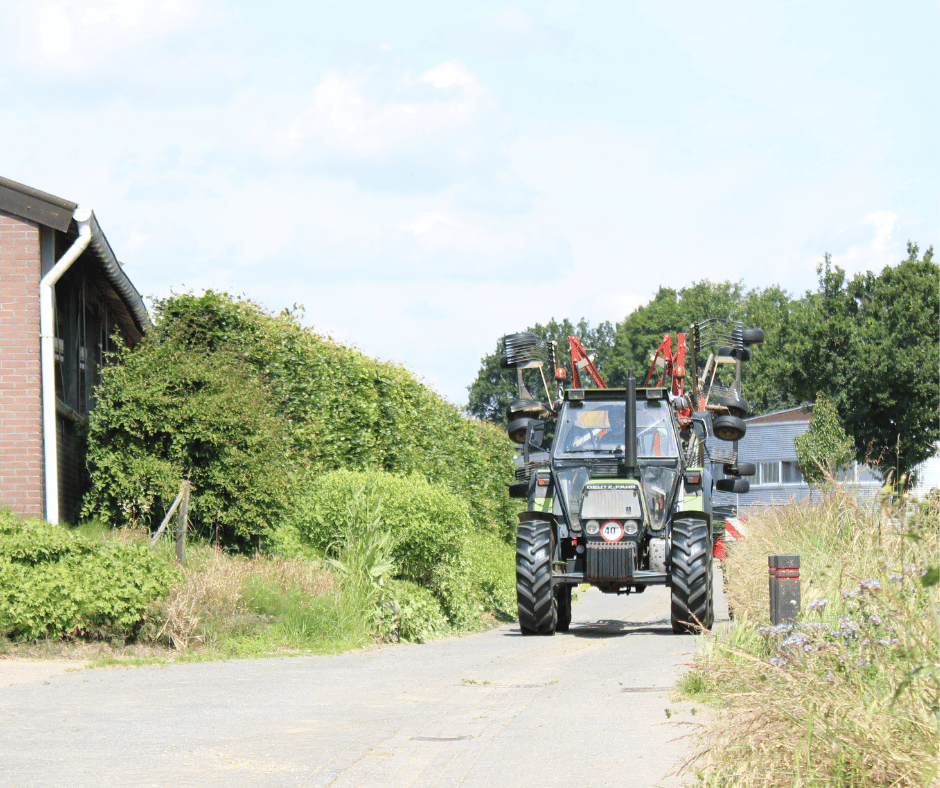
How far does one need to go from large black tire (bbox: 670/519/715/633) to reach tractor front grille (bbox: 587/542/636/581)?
46 centimetres

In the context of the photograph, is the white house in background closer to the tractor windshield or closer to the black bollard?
the tractor windshield

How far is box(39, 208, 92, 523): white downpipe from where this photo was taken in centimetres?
1330

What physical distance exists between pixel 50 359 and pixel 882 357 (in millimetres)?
37526

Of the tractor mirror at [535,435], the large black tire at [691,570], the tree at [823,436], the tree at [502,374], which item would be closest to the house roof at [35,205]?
the tractor mirror at [535,435]

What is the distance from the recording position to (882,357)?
4522 cm

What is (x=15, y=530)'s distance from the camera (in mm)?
11445

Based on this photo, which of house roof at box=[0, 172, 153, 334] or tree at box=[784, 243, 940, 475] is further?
tree at box=[784, 243, 940, 475]

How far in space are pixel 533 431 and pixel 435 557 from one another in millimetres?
1975

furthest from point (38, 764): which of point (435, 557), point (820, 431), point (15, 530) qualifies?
point (820, 431)

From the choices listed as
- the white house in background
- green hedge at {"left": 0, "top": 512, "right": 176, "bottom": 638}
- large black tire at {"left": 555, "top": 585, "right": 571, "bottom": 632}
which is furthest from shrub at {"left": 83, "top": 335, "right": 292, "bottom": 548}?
the white house in background

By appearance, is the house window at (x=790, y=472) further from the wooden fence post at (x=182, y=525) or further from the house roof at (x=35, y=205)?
the house roof at (x=35, y=205)

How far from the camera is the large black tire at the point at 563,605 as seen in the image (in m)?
14.3

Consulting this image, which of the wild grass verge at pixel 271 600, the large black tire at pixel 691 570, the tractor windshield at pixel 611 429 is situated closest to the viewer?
the wild grass verge at pixel 271 600

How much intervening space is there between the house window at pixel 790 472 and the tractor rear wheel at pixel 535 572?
46.2 m
